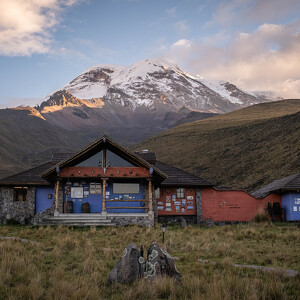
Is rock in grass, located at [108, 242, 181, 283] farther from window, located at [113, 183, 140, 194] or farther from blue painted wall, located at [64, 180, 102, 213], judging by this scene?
blue painted wall, located at [64, 180, 102, 213]

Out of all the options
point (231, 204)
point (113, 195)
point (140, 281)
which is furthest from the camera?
point (231, 204)

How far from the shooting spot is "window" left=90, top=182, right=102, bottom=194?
27344 mm

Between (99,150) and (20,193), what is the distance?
25.3ft

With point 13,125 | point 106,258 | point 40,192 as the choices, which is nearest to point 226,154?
point 40,192

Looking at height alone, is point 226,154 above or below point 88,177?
above

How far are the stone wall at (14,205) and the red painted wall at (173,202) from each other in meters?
9.55

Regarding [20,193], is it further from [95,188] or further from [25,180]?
[95,188]

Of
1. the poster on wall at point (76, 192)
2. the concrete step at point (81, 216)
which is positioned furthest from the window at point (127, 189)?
the concrete step at point (81, 216)

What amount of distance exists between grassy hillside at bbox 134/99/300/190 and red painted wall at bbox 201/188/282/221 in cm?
1956

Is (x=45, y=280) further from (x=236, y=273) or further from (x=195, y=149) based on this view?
(x=195, y=149)

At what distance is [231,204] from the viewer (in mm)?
30234

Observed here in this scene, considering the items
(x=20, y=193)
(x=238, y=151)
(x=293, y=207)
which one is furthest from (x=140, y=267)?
(x=238, y=151)

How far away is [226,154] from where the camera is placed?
236ft

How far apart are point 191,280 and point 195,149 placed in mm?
75965
